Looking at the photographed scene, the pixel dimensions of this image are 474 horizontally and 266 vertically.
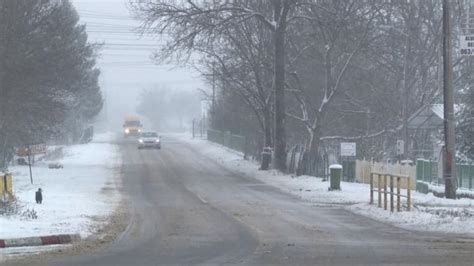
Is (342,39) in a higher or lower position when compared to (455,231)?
higher

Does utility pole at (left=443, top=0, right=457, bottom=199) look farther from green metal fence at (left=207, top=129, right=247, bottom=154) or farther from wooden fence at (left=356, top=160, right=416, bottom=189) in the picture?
green metal fence at (left=207, top=129, right=247, bottom=154)

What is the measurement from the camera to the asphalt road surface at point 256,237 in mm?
11969

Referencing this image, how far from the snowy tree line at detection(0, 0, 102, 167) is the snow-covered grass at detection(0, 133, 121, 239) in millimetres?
Answer: 2647

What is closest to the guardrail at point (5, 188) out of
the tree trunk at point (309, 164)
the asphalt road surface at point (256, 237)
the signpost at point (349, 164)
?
the asphalt road surface at point (256, 237)

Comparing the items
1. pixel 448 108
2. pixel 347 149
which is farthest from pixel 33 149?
Result: pixel 448 108

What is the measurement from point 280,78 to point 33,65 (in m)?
12.8

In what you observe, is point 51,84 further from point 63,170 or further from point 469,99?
point 469,99

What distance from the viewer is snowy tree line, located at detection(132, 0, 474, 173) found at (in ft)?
119

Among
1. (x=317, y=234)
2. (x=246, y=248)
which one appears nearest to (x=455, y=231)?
(x=317, y=234)

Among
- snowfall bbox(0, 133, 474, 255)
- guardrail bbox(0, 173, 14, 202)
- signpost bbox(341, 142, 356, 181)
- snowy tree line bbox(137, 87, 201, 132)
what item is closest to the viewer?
snowfall bbox(0, 133, 474, 255)

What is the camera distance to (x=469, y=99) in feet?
111

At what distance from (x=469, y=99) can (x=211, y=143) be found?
39.0 meters

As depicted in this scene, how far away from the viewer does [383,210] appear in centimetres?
2062

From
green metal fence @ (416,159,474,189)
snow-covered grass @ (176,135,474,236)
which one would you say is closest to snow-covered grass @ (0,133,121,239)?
snow-covered grass @ (176,135,474,236)
